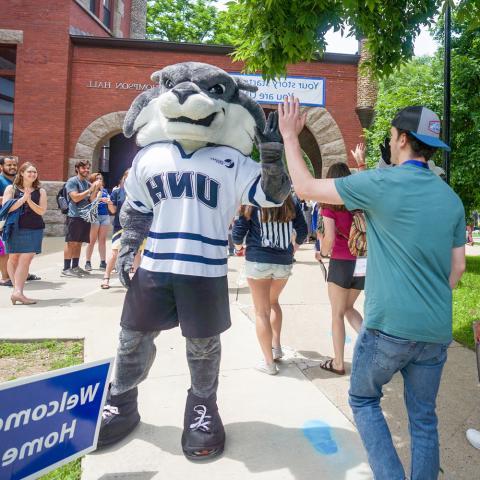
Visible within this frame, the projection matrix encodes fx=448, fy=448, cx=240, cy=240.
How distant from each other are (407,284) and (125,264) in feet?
5.29

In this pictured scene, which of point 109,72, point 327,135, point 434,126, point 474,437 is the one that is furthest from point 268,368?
point 109,72

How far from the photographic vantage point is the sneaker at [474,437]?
102 inches

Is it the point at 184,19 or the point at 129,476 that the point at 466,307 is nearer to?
the point at 129,476

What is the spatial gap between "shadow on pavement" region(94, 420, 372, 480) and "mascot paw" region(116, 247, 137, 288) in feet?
3.05

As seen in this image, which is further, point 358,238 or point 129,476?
point 358,238

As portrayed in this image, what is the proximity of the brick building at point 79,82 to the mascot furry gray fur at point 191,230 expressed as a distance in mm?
12617

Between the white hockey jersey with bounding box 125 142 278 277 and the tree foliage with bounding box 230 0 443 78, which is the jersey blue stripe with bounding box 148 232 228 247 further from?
the tree foliage with bounding box 230 0 443 78

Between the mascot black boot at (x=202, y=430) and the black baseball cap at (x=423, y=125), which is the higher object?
the black baseball cap at (x=423, y=125)

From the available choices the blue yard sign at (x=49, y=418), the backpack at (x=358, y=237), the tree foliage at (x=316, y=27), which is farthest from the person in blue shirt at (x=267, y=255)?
the blue yard sign at (x=49, y=418)

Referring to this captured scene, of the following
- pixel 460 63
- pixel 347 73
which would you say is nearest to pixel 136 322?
pixel 460 63

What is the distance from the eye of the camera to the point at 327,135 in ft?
48.8

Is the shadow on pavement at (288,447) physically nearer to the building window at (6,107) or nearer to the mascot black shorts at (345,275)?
the mascot black shorts at (345,275)

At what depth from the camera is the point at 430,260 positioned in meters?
1.89

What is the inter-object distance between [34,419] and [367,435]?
1.35 meters
